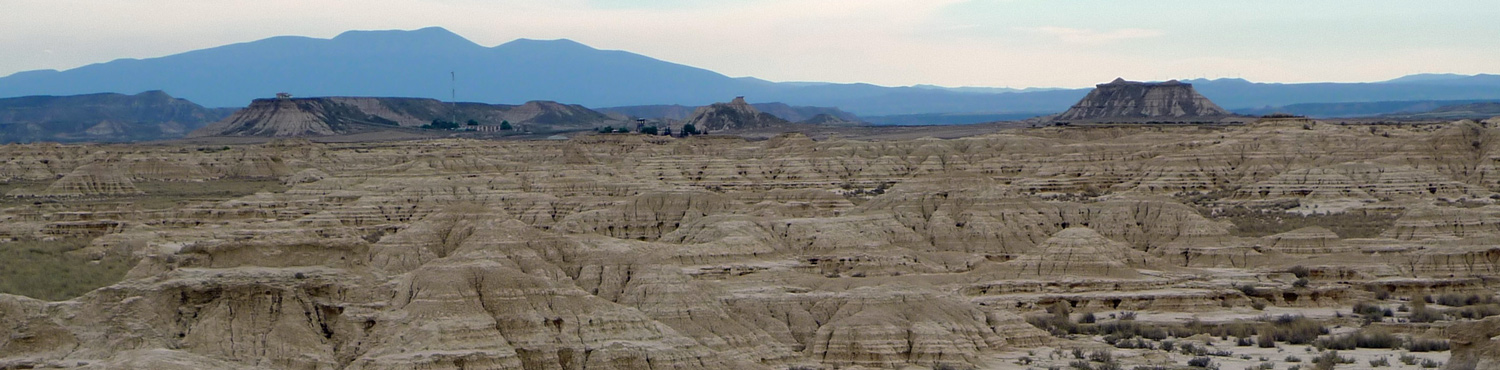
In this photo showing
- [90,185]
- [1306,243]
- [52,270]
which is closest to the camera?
[52,270]

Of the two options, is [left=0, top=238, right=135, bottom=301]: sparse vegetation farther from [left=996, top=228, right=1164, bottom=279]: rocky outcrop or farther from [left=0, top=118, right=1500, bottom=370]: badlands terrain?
[left=996, top=228, right=1164, bottom=279]: rocky outcrop

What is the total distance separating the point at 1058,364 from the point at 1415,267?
26.9 m

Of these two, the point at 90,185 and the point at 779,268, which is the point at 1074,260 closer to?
the point at 779,268

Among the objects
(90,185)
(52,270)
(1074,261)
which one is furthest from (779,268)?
(90,185)

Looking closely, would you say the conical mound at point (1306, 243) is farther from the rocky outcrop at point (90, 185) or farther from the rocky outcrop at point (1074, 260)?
the rocky outcrop at point (90, 185)

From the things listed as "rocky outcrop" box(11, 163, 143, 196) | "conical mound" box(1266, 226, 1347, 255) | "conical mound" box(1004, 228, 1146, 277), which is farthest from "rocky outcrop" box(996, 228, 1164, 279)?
"rocky outcrop" box(11, 163, 143, 196)

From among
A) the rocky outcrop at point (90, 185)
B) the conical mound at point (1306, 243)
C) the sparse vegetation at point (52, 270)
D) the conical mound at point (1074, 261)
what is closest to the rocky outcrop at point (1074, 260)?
the conical mound at point (1074, 261)

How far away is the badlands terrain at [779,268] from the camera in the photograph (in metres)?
39.8

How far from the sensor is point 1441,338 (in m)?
50.5

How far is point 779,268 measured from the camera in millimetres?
61812

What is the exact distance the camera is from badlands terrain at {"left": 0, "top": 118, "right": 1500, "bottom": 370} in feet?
131

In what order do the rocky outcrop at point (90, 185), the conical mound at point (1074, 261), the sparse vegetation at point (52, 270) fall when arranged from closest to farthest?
the sparse vegetation at point (52, 270)
the conical mound at point (1074, 261)
the rocky outcrop at point (90, 185)

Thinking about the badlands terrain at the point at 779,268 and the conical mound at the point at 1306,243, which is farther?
the conical mound at the point at 1306,243

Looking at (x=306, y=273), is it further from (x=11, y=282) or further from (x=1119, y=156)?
A: (x=1119, y=156)
